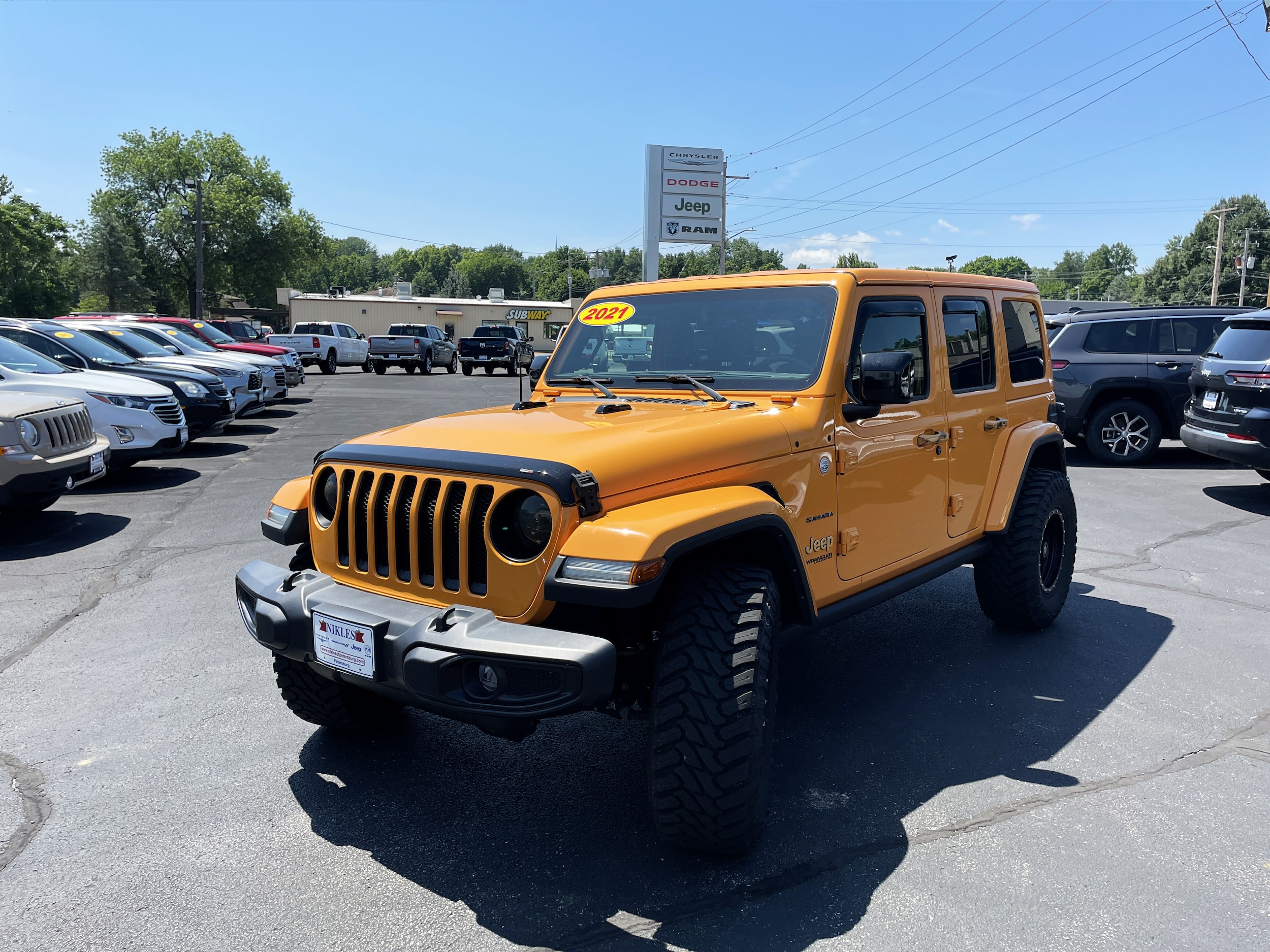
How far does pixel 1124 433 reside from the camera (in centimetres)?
1145

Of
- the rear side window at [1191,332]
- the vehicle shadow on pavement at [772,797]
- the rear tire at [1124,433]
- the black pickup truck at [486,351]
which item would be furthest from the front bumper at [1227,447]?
the black pickup truck at [486,351]

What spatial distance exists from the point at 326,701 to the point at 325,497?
2.66ft

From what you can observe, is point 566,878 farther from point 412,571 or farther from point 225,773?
point 225,773

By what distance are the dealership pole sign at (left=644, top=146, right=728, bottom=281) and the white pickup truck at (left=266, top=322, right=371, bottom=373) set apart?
499 inches

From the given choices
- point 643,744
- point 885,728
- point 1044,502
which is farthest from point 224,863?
point 1044,502

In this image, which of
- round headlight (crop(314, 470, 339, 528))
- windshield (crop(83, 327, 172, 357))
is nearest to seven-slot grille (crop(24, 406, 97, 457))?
round headlight (crop(314, 470, 339, 528))

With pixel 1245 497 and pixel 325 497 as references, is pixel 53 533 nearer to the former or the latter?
pixel 325 497

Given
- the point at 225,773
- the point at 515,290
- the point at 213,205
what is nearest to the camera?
the point at 225,773

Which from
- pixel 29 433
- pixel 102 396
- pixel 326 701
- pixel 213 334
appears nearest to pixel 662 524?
pixel 326 701

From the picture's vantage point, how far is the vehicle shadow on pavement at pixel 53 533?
6887 millimetres

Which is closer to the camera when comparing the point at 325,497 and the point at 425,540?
the point at 425,540

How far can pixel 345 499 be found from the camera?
3.18 metres

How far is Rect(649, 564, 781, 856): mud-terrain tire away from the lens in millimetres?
2650

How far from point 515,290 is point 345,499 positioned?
6386 inches
